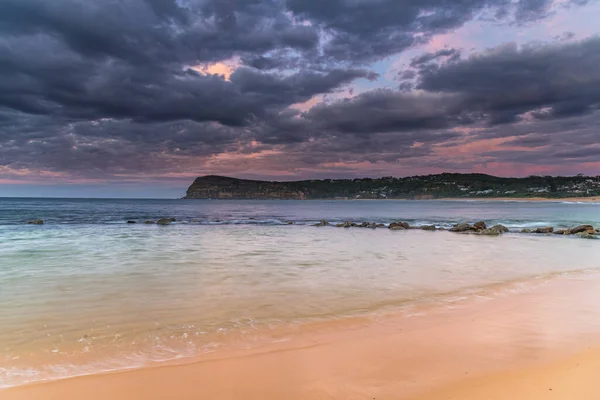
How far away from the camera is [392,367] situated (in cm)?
496

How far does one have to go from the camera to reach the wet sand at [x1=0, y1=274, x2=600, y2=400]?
4.29 meters

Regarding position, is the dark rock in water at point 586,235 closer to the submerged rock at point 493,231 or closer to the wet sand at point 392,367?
the submerged rock at point 493,231

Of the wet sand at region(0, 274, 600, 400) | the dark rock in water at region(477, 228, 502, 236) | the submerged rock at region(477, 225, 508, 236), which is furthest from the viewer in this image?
the submerged rock at region(477, 225, 508, 236)

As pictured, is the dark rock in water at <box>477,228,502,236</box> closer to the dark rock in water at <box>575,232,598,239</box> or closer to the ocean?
the dark rock in water at <box>575,232,598,239</box>

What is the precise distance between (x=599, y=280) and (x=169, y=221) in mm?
39350

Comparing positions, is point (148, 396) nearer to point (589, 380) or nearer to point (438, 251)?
point (589, 380)

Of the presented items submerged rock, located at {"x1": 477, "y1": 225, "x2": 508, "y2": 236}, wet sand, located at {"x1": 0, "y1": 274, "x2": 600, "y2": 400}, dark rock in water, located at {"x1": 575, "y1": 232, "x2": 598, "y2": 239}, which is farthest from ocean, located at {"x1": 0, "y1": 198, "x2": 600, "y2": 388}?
submerged rock, located at {"x1": 477, "y1": 225, "x2": 508, "y2": 236}

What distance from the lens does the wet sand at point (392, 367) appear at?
4293 millimetres

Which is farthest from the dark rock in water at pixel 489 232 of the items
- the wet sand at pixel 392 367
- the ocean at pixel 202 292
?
the wet sand at pixel 392 367

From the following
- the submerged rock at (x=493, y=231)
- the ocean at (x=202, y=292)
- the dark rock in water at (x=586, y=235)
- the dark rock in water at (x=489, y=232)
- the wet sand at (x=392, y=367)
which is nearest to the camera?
the wet sand at (x=392, y=367)

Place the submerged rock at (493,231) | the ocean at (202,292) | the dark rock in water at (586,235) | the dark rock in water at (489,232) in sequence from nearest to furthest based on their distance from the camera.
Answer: the ocean at (202,292) < the dark rock in water at (586,235) < the dark rock in water at (489,232) < the submerged rock at (493,231)

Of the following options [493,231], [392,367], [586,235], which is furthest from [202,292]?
[586,235]

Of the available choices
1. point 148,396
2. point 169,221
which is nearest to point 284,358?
point 148,396

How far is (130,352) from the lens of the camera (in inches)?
224
